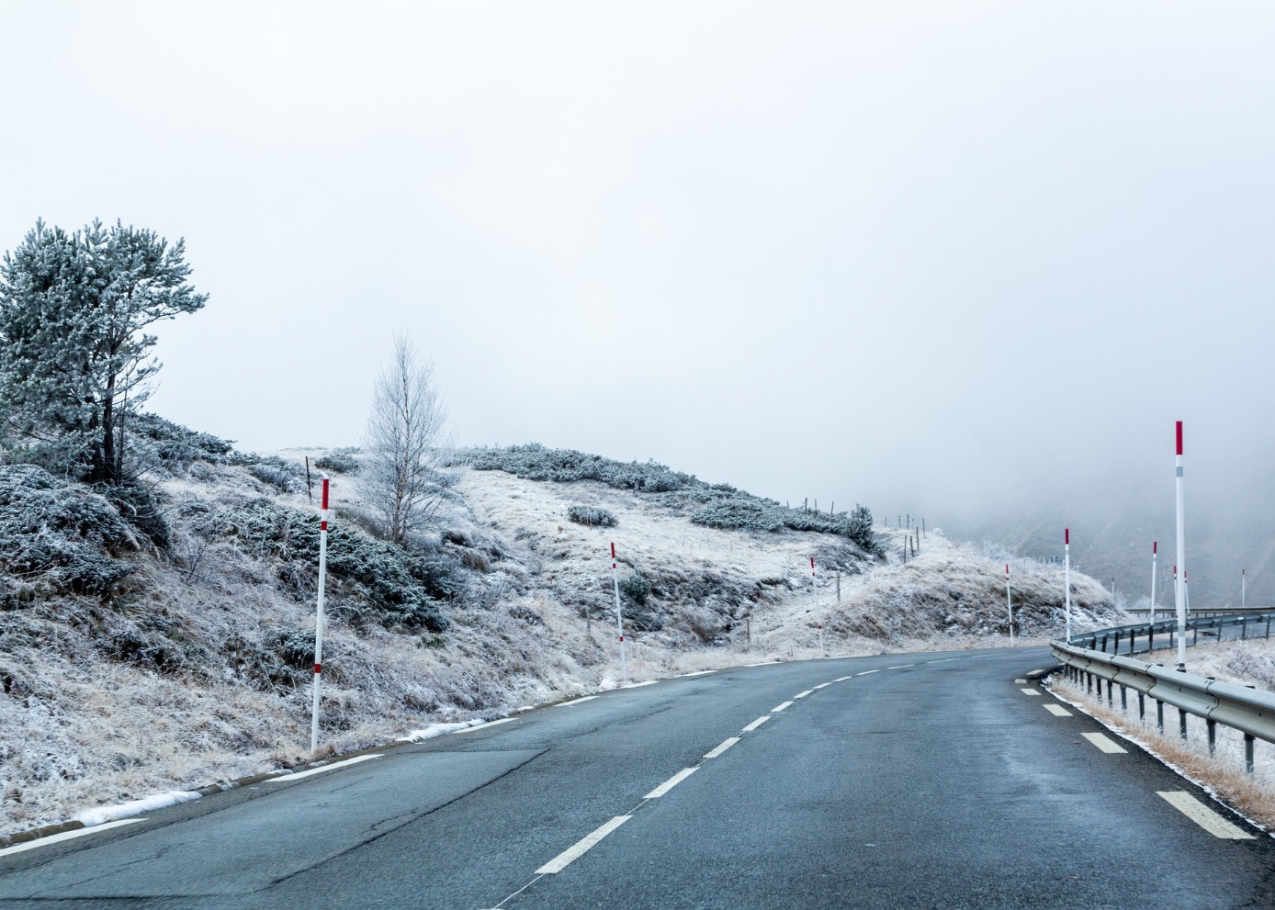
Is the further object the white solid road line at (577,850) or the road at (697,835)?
the white solid road line at (577,850)

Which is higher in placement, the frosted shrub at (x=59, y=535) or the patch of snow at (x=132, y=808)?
the frosted shrub at (x=59, y=535)

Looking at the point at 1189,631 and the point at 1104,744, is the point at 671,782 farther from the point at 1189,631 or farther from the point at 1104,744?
the point at 1189,631

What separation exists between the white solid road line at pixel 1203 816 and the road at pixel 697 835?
72 mm

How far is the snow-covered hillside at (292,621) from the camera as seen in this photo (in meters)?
9.71

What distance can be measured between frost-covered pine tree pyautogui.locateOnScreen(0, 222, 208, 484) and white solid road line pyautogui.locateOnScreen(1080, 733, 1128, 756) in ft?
48.2

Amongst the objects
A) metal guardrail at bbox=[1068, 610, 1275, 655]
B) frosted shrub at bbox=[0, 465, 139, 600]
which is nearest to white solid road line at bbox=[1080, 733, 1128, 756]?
frosted shrub at bbox=[0, 465, 139, 600]

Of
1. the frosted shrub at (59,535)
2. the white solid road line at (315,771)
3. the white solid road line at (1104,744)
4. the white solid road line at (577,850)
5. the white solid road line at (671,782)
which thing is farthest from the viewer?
the frosted shrub at (59,535)

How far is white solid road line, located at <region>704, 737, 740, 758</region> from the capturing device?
9.65 m

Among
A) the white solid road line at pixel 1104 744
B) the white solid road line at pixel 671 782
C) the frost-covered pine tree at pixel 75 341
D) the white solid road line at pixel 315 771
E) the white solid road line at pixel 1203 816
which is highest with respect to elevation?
the frost-covered pine tree at pixel 75 341

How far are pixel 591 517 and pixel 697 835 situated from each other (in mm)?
39754

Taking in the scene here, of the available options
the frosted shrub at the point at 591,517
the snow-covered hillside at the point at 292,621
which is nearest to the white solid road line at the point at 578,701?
the snow-covered hillside at the point at 292,621

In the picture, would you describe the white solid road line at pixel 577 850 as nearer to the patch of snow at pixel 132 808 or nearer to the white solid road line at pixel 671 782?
the white solid road line at pixel 671 782

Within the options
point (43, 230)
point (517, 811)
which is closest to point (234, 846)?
point (517, 811)

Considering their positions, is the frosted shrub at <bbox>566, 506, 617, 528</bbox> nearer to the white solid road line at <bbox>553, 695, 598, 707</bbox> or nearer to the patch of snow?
the white solid road line at <bbox>553, 695, 598, 707</bbox>
